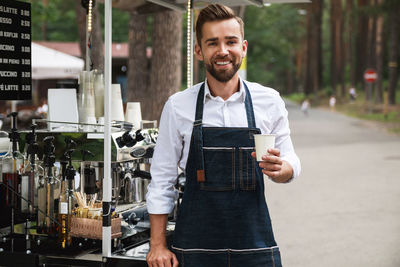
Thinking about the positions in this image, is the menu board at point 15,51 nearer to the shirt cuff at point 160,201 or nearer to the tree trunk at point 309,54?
the shirt cuff at point 160,201

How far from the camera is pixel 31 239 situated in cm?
400

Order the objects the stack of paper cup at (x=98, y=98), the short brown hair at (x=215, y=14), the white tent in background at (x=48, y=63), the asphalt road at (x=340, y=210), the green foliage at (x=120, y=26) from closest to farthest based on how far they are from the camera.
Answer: the short brown hair at (x=215, y=14) < the stack of paper cup at (x=98, y=98) < the asphalt road at (x=340, y=210) < the white tent in background at (x=48, y=63) < the green foliage at (x=120, y=26)

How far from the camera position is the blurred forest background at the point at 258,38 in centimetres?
1130

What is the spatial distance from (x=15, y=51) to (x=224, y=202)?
8.67ft

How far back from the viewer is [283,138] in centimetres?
279

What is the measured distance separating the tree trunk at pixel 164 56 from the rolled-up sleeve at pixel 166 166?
8356 mm

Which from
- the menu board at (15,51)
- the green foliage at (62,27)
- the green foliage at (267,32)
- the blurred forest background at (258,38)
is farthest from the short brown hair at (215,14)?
the green foliage at (62,27)

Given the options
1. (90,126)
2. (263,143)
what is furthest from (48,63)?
(263,143)

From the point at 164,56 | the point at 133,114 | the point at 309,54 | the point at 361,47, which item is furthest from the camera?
the point at 309,54

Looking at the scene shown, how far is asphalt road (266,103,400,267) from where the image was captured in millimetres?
6887

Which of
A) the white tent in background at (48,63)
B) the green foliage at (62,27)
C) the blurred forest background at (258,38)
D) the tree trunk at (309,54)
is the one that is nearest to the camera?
the blurred forest background at (258,38)

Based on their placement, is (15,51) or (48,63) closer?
(15,51)

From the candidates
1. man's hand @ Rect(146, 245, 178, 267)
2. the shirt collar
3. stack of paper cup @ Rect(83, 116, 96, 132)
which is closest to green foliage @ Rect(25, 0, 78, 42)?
stack of paper cup @ Rect(83, 116, 96, 132)

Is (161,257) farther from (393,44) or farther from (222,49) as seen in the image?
(393,44)
